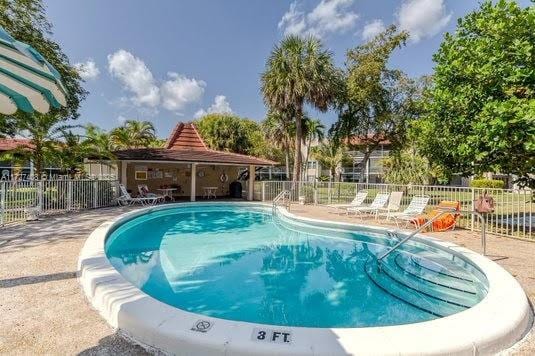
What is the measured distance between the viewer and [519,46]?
9.61 meters

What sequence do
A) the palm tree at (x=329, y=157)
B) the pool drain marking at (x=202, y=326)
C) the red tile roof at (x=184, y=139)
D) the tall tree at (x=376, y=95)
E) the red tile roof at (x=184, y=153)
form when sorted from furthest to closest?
the palm tree at (x=329, y=157) → the red tile roof at (x=184, y=139) → the tall tree at (x=376, y=95) → the red tile roof at (x=184, y=153) → the pool drain marking at (x=202, y=326)

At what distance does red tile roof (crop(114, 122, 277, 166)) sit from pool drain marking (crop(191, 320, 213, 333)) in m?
16.9

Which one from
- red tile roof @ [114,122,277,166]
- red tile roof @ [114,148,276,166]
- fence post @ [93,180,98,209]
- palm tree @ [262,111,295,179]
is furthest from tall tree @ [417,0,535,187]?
fence post @ [93,180,98,209]

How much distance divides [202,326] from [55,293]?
2.93m

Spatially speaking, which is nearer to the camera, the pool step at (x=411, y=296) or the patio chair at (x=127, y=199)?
the pool step at (x=411, y=296)

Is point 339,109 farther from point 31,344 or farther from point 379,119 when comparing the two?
point 31,344

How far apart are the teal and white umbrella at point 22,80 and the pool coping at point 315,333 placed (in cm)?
255

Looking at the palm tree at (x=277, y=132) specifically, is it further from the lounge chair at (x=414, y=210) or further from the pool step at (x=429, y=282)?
the pool step at (x=429, y=282)

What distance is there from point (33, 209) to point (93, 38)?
1206cm

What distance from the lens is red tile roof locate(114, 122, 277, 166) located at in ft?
65.1

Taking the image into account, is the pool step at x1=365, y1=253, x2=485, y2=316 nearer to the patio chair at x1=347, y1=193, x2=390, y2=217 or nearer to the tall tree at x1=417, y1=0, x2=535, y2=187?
the tall tree at x1=417, y1=0, x2=535, y2=187

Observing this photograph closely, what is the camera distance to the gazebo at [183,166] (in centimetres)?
2037

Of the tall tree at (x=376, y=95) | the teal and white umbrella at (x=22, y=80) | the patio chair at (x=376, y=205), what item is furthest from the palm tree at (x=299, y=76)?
the teal and white umbrella at (x=22, y=80)

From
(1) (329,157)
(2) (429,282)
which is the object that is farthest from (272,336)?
(1) (329,157)
